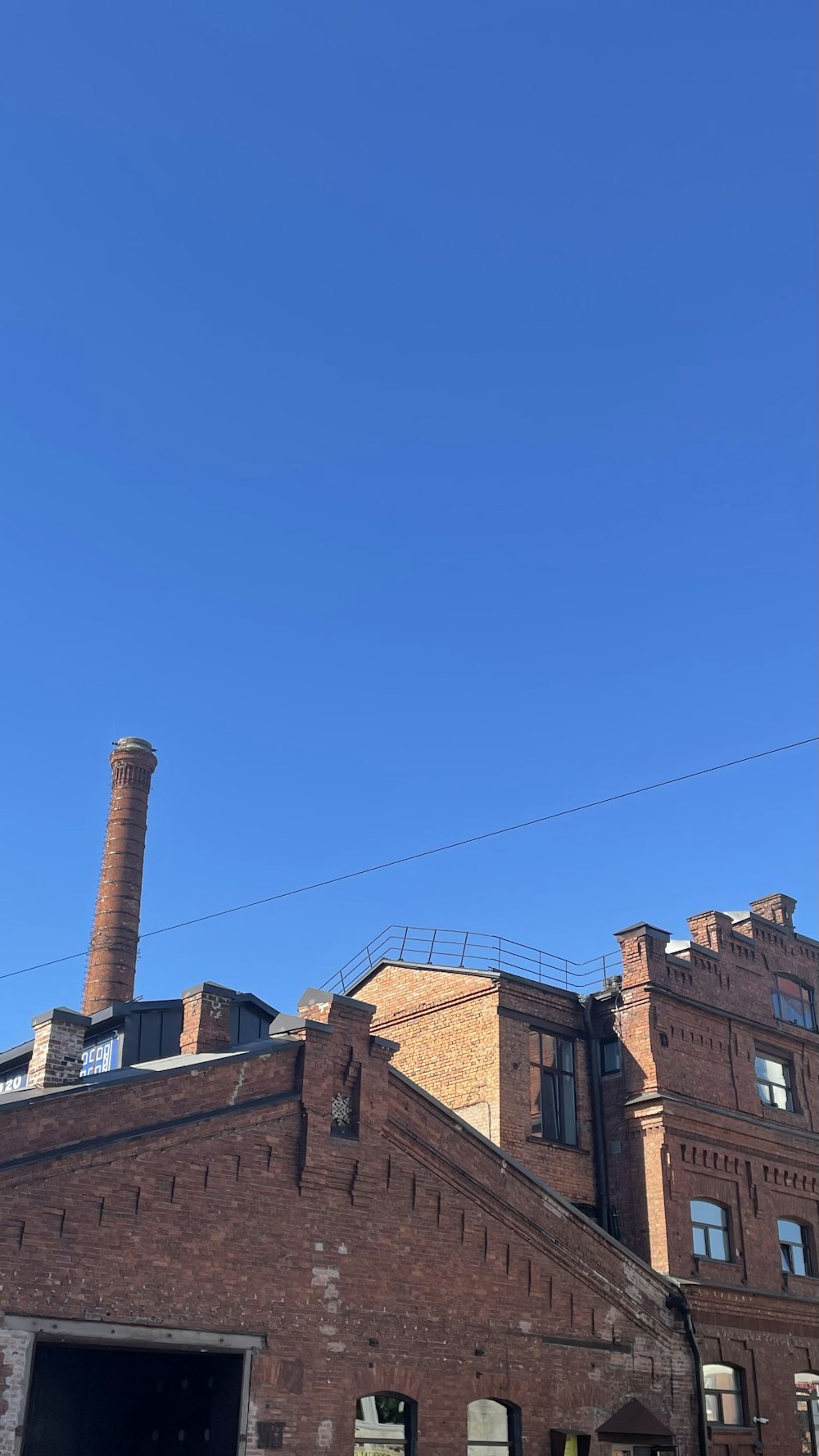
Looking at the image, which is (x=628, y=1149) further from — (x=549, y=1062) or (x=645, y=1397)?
(x=645, y=1397)

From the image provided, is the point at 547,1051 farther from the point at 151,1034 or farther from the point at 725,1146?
the point at 151,1034

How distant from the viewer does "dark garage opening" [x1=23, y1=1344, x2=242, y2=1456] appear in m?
18.8

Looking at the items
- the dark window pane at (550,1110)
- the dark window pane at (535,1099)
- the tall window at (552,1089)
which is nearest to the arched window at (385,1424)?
the tall window at (552,1089)

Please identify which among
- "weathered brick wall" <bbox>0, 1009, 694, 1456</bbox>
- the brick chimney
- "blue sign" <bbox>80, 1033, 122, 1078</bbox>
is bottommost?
"weathered brick wall" <bbox>0, 1009, 694, 1456</bbox>

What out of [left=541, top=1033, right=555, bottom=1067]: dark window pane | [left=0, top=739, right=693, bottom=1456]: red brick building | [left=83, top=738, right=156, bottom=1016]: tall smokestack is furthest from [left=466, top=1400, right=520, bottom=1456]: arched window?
[left=83, top=738, right=156, bottom=1016]: tall smokestack

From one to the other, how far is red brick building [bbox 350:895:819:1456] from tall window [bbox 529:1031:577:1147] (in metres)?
0.03

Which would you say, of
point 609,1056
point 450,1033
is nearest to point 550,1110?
point 609,1056

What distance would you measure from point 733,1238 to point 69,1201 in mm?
15281

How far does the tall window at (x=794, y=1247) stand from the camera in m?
26.6

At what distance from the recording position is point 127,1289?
15.8 metres

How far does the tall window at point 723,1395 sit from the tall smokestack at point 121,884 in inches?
760

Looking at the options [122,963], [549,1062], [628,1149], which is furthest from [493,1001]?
[122,963]

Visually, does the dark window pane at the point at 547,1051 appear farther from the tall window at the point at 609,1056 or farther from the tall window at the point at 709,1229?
the tall window at the point at 709,1229

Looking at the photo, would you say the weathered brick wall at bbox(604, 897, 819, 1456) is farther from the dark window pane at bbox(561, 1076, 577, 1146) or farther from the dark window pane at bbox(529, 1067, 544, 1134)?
the dark window pane at bbox(529, 1067, 544, 1134)
